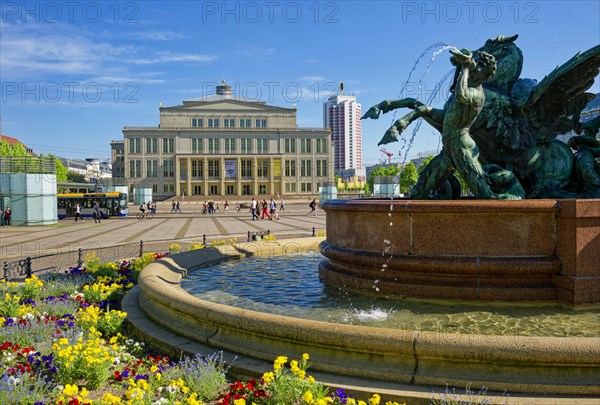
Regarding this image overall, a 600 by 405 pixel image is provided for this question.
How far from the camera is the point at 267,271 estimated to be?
9562 mm

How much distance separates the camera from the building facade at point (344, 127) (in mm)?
146962

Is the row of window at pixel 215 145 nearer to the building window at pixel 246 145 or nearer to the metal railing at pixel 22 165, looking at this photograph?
the building window at pixel 246 145

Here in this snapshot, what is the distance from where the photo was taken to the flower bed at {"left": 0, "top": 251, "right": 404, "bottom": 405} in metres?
3.91

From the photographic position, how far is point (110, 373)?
190 inches

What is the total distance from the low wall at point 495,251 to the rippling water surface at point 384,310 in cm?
22

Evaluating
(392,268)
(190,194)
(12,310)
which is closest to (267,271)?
(392,268)

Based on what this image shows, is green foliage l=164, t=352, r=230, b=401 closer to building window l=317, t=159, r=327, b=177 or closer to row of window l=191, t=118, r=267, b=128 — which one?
building window l=317, t=159, r=327, b=177

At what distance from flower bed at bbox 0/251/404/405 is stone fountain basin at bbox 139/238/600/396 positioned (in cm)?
26

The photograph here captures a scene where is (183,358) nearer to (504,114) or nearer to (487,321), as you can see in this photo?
(487,321)

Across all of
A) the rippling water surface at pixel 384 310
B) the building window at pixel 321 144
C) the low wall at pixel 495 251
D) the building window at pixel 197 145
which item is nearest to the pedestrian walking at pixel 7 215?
the rippling water surface at pixel 384 310

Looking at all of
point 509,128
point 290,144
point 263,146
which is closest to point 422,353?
point 509,128

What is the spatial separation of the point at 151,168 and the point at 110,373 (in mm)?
102051

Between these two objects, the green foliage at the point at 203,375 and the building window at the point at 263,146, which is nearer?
the green foliage at the point at 203,375

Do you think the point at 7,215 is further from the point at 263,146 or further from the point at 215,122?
the point at 215,122
